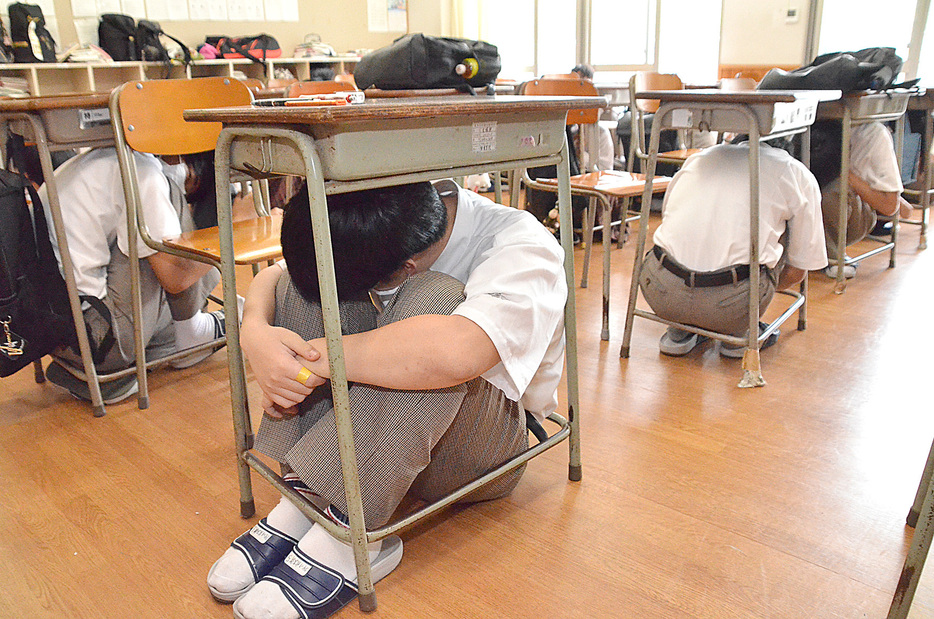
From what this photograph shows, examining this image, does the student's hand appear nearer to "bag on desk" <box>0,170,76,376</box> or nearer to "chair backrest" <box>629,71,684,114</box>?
"bag on desk" <box>0,170,76,376</box>

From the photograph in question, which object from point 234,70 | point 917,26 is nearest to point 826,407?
point 917,26

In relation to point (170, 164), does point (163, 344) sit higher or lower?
lower

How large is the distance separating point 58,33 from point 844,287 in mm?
5614

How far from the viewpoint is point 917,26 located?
4.89 m

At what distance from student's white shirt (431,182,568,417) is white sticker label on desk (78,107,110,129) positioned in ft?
3.19

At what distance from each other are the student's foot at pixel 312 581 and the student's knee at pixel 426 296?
37 cm

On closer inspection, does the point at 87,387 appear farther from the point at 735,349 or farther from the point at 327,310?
the point at 735,349

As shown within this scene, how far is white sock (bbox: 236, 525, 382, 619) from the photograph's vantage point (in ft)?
3.37

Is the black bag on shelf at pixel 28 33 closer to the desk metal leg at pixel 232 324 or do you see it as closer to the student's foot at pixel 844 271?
the desk metal leg at pixel 232 324

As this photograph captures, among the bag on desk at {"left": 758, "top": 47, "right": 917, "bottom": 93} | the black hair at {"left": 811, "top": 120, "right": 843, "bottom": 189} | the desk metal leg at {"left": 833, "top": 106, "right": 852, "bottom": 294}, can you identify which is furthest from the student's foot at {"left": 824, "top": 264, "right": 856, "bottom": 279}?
the bag on desk at {"left": 758, "top": 47, "right": 917, "bottom": 93}

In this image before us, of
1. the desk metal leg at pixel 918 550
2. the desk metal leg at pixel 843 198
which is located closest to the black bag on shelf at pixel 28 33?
the desk metal leg at pixel 843 198

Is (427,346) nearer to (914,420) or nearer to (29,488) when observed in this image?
(29,488)

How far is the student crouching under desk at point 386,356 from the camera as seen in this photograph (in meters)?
1.00

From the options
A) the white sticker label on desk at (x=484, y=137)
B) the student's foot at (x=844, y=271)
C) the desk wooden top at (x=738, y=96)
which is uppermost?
the desk wooden top at (x=738, y=96)
